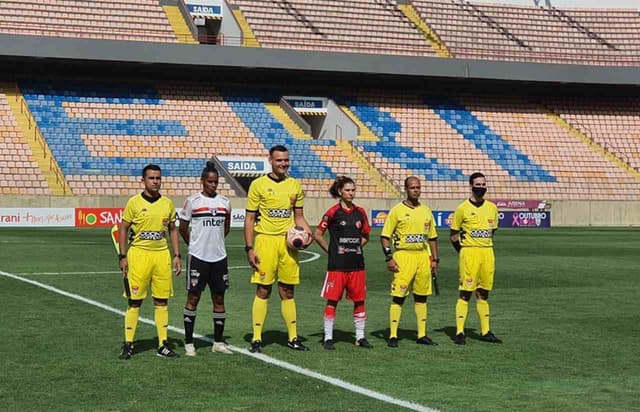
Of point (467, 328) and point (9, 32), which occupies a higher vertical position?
point (9, 32)

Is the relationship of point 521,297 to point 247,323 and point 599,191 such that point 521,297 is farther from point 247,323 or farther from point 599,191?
point 599,191

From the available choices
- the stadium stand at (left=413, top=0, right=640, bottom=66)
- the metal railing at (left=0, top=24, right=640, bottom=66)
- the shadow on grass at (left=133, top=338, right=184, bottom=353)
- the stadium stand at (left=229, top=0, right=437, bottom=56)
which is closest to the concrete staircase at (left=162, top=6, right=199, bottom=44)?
the metal railing at (left=0, top=24, right=640, bottom=66)

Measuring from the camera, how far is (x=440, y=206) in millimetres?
49312

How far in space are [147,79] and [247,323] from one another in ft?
138

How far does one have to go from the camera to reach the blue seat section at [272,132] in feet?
167

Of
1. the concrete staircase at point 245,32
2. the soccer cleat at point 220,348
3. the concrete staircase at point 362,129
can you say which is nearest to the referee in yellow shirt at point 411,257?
the soccer cleat at point 220,348

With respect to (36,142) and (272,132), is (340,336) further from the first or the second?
(272,132)

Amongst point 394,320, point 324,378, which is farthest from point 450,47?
point 324,378

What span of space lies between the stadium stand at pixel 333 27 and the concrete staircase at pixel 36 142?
13135 mm

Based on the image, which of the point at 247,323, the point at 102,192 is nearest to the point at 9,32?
the point at 102,192

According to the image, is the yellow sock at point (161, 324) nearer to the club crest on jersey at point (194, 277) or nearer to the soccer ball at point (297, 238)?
the club crest on jersey at point (194, 277)

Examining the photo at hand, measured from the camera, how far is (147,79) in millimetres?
54312

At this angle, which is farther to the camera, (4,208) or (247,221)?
(4,208)

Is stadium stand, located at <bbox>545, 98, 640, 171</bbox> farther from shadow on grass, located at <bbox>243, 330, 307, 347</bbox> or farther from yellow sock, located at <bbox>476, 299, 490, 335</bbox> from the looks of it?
shadow on grass, located at <bbox>243, 330, 307, 347</bbox>
